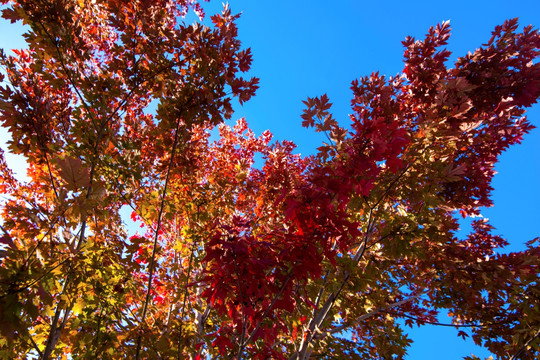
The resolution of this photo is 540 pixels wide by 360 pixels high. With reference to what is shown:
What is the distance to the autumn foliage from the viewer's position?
2146mm

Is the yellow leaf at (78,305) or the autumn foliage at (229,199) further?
the yellow leaf at (78,305)

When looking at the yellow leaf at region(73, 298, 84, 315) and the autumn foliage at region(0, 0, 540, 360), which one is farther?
the yellow leaf at region(73, 298, 84, 315)

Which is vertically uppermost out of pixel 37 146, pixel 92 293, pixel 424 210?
pixel 37 146

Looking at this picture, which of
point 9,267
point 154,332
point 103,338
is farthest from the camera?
point 154,332

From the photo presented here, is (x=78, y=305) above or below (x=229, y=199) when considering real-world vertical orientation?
below

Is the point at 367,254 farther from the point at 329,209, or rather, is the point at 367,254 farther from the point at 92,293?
the point at 92,293

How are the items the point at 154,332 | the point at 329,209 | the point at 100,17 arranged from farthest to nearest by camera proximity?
A: the point at 100,17
the point at 154,332
the point at 329,209

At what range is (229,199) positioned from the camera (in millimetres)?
5055

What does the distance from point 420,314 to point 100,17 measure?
7.89 metres

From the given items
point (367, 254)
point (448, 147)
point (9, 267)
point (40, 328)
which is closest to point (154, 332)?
point (40, 328)

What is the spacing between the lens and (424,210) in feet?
10.9

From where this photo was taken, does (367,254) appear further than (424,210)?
Yes

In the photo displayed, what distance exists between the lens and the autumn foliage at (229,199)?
2146 millimetres

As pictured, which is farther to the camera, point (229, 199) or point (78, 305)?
point (229, 199)
